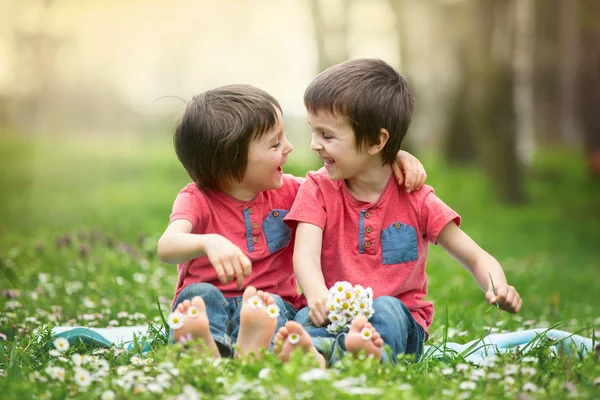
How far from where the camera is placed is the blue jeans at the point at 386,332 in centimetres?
257

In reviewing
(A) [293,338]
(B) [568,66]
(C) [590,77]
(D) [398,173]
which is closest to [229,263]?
(A) [293,338]

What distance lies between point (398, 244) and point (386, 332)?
426 millimetres

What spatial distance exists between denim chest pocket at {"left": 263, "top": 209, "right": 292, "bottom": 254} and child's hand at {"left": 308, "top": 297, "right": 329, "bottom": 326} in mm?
424

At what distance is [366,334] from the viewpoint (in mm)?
2465

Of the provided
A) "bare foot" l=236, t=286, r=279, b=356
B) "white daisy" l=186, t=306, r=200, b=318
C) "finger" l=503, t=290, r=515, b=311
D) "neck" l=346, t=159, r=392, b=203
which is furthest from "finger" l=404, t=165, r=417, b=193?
"white daisy" l=186, t=306, r=200, b=318

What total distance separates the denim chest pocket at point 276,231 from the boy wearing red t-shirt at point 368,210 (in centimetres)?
7

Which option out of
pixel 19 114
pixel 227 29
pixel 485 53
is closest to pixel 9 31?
pixel 19 114

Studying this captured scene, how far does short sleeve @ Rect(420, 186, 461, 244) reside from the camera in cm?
292

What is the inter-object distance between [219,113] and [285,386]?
4.35 ft

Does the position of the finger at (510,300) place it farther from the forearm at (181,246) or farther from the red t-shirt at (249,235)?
the forearm at (181,246)

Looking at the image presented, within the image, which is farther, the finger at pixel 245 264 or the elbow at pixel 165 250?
the elbow at pixel 165 250

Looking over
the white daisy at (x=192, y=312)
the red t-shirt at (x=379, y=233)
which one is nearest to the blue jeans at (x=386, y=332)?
the red t-shirt at (x=379, y=233)

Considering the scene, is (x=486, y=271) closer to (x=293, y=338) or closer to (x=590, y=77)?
(x=293, y=338)

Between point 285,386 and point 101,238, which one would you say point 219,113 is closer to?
point 285,386
